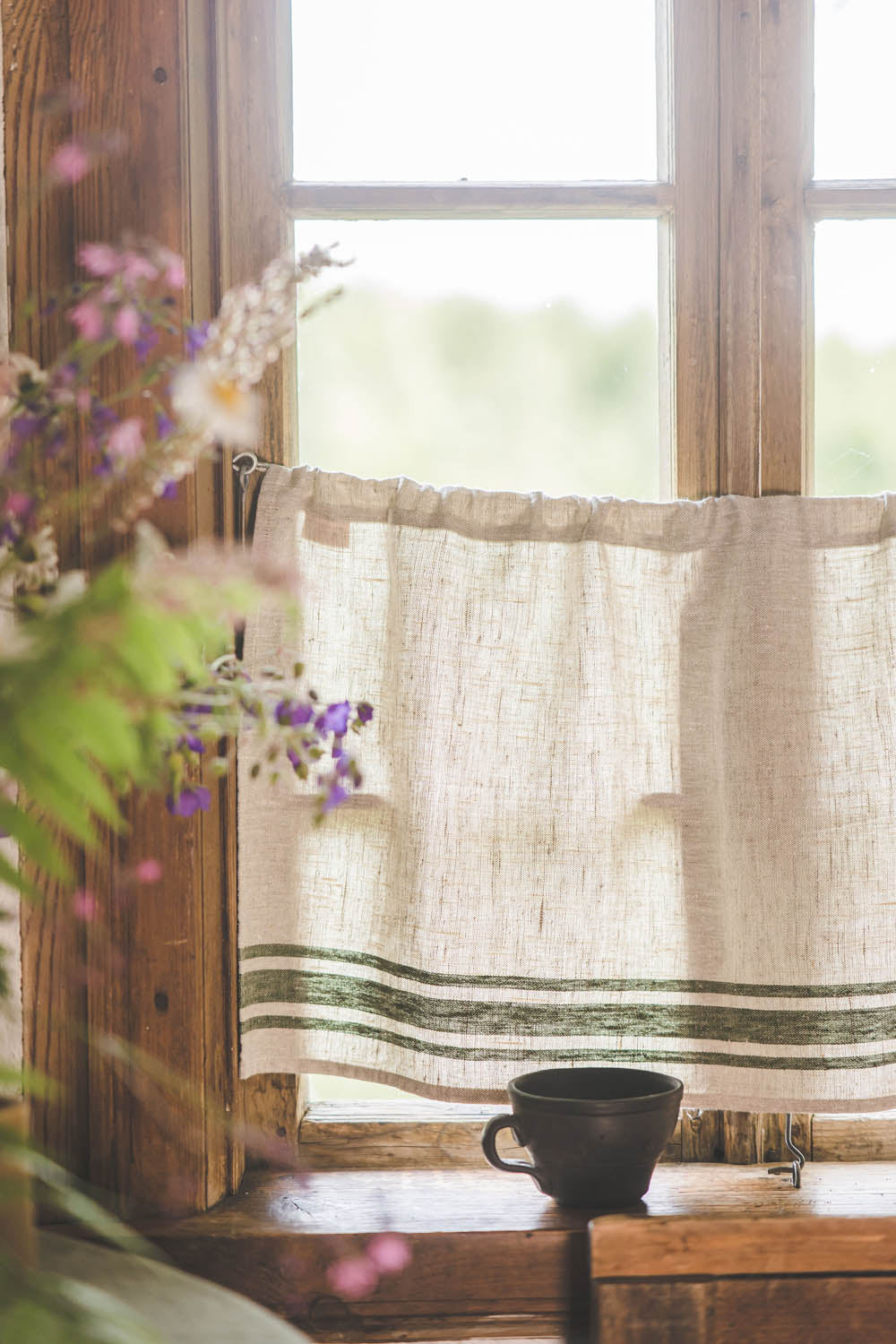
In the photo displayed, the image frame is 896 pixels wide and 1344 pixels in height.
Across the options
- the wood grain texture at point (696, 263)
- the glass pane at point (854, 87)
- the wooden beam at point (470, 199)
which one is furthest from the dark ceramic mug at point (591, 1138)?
the glass pane at point (854, 87)

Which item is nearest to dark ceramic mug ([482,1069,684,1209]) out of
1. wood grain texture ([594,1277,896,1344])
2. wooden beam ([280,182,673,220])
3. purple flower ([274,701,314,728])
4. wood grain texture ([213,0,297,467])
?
wood grain texture ([594,1277,896,1344])

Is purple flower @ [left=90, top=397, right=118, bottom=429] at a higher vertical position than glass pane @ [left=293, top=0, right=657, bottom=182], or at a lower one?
lower

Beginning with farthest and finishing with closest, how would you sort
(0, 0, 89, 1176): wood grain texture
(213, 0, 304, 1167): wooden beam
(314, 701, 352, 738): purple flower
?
1. (213, 0, 304, 1167): wooden beam
2. (0, 0, 89, 1176): wood grain texture
3. (314, 701, 352, 738): purple flower

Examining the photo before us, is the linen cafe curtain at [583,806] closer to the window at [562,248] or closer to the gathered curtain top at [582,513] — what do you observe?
the gathered curtain top at [582,513]

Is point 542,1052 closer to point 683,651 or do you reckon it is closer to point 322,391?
point 683,651

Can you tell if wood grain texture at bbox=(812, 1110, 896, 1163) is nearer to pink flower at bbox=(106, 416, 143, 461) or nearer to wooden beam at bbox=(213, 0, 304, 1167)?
wooden beam at bbox=(213, 0, 304, 1167)

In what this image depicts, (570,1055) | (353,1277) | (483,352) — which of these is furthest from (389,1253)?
(483,352)

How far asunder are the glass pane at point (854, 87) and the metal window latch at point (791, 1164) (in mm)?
1197

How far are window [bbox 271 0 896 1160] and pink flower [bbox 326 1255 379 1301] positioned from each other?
1.49 ft

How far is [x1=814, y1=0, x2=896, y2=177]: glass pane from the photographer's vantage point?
1382mm

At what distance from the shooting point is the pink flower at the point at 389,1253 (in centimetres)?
115

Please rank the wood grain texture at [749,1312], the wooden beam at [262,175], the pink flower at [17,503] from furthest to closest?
the wooden beam at [262,175] → the wood grain texture at [749,1312] → the pink flower at [17,503]

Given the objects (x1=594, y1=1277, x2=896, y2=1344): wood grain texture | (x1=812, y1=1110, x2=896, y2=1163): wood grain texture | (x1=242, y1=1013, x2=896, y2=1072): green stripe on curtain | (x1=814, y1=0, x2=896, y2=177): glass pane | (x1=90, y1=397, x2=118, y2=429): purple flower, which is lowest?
(x1=594, y1=1277, x2=896, y2=1344): wood grain texture

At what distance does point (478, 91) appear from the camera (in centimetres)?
139
